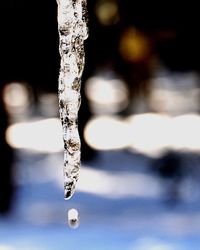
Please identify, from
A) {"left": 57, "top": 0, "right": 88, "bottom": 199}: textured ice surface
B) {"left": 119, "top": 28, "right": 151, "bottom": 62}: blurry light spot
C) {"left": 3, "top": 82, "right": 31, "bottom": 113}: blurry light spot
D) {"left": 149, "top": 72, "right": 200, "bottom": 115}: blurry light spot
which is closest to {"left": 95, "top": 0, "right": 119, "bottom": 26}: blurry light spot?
{"left": 119, "top": 28, "right": 151, "bottom": 62}: blurry light spot

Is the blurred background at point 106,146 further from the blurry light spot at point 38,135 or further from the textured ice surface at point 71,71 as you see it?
the textured ice surface at point 71,71

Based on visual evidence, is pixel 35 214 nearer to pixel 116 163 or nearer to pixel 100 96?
pixel 116 163

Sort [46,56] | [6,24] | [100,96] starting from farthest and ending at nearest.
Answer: [100,96]
[46,56]
[6,24]

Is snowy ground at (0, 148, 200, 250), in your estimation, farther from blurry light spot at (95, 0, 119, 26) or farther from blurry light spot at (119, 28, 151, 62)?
blurry light spot at (95, 0, 119, 26)

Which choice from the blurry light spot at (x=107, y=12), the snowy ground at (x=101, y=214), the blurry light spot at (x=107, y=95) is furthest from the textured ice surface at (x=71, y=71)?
the blurry light spot at (x=107, y=95)

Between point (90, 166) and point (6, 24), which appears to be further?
point (90, 166)

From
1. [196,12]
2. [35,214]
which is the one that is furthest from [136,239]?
[196,12]
